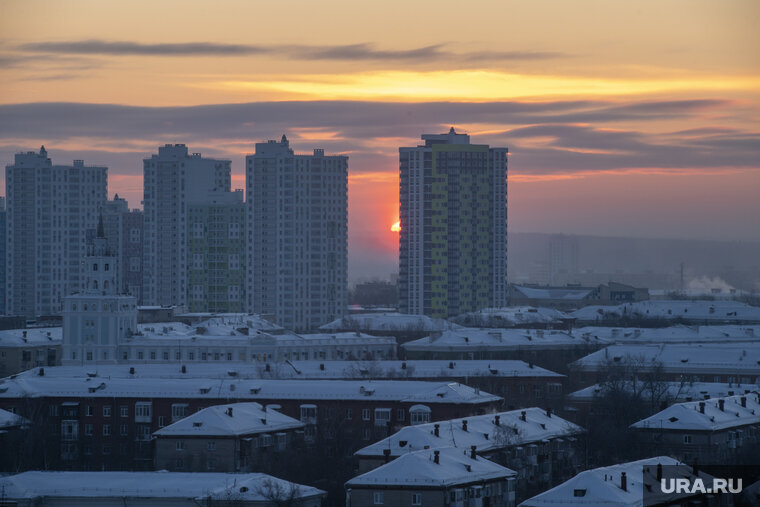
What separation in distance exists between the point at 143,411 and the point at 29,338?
24.5 metres

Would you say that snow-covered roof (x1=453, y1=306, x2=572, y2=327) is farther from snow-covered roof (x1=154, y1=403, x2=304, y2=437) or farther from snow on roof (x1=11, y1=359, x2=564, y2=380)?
snow-covered roof (x1=154, y1=403, x2=304, y2=437)

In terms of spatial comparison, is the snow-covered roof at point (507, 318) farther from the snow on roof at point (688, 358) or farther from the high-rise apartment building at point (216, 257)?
the snow on roof at point (688, 358)

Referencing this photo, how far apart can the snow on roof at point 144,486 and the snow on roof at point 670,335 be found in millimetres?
42571

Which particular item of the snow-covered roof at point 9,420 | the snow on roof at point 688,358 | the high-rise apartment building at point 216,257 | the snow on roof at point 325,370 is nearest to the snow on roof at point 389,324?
the high-rise apartment building at point 216,257

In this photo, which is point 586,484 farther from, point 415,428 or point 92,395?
point 92,395

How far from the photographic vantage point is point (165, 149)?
115m

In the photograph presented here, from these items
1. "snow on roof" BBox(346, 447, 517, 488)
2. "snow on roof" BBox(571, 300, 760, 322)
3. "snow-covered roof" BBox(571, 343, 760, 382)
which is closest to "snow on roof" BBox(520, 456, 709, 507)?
"snow on roof" BBox(346, 447, 517, 488)

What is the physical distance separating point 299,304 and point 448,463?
67506 mm

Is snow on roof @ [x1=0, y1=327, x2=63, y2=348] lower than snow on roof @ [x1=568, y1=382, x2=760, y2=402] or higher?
higher

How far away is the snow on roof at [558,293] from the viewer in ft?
425

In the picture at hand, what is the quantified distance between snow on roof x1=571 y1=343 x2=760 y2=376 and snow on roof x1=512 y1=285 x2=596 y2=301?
192ft

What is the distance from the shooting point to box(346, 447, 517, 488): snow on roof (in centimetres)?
3653

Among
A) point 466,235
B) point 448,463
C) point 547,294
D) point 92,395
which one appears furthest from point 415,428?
point 547,294

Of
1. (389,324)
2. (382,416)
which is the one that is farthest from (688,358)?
(389,324)
